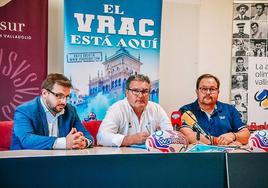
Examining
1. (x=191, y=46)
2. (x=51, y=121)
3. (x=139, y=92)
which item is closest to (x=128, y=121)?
(x=139, y=92)

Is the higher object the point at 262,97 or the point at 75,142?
the point at 262,97

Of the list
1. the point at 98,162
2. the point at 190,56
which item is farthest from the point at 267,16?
the point at 98,162

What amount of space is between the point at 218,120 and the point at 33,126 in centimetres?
144

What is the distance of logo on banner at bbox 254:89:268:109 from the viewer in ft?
13.9

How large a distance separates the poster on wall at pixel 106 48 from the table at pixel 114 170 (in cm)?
229

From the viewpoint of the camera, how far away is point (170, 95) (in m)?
4.23

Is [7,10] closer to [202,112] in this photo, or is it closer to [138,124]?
[138,124]

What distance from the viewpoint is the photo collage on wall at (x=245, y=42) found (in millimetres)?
4227

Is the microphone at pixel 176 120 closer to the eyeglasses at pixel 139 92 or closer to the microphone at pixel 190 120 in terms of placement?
the microphone at pixel 190 120

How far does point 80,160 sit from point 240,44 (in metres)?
3.37

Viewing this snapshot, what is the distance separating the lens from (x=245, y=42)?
4.22m

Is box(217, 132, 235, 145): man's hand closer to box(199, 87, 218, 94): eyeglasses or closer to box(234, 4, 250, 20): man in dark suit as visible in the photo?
box(199, 87, 218, 94): eyeglasses

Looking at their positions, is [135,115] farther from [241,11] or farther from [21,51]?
[241,11]

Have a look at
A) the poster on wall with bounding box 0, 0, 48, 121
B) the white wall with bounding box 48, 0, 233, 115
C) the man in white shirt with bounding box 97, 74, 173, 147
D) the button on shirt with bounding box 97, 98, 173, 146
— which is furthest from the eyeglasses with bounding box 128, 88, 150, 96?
the white wall with bounding box 48, 0, 233, 115
